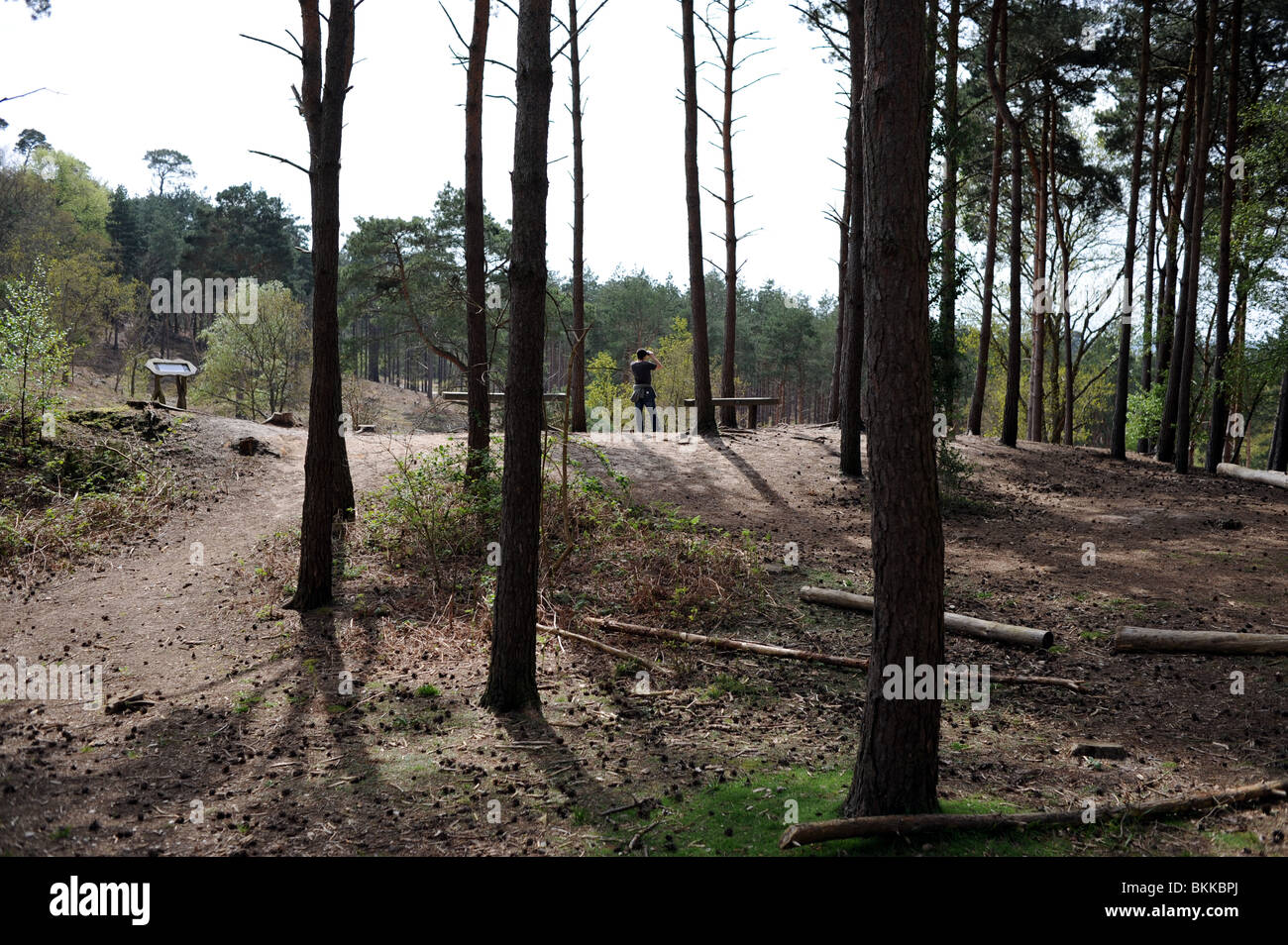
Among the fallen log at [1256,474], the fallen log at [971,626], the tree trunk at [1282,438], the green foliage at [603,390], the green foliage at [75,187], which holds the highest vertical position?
the green foliage at [75,187]

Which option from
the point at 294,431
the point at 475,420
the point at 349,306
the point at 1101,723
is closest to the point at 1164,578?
the point at 1101,723

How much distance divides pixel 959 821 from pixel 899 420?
2.00 m

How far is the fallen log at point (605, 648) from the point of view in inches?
285

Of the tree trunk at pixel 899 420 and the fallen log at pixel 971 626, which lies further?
the fallen log at pixel 971 626

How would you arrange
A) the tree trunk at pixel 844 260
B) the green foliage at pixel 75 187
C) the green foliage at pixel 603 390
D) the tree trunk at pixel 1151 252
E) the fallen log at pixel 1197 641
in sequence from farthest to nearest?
the green foliage at pixel 75 187 < the green foliage at pixel 603 390 < the tree trunk at pixel 1151 252 < the tree trunk at pixel 844 260 < the fallen log at pixel 1197 641

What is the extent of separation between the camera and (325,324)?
8742mm

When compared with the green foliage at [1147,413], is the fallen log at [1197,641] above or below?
below

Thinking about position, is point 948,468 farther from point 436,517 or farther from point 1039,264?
point 1039,264

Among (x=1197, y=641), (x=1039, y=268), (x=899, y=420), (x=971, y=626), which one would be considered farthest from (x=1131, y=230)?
(x=899, y=420)

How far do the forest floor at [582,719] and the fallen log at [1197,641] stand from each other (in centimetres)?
11

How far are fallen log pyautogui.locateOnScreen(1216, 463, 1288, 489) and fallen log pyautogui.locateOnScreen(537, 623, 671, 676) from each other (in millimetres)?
15436

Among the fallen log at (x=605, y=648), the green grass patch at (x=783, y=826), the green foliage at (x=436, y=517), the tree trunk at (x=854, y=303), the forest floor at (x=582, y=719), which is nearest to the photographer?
the green grass patch at (x=783, y=826)

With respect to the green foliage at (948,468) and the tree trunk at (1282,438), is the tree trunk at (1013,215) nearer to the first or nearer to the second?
the green foliage at (948,468)

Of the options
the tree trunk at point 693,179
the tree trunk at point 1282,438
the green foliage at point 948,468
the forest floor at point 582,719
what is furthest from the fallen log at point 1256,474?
the tree trunk at point 693,179
